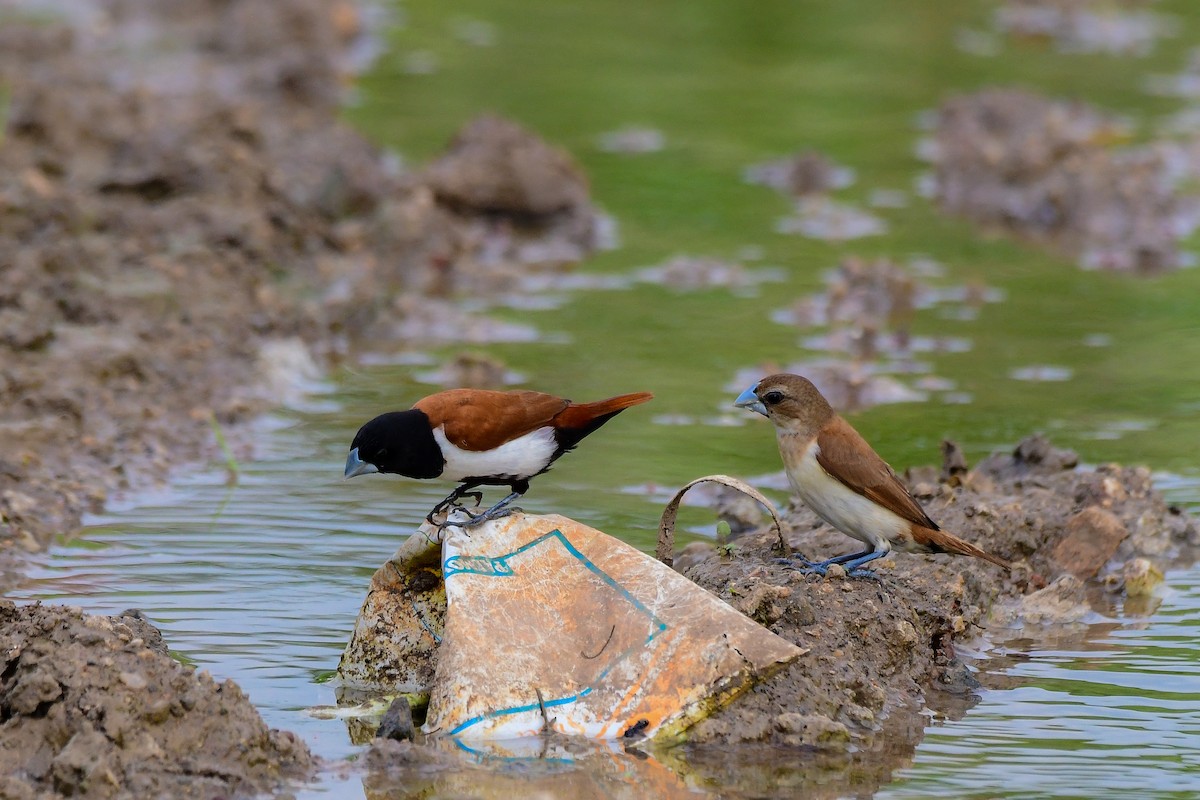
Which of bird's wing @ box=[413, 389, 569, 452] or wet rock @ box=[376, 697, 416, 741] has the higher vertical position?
bird's wing @ box=[413, 389, 569, 452]

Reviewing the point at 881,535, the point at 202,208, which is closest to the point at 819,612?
the point at 881,535

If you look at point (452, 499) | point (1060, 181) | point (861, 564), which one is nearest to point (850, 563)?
point (861, 564)

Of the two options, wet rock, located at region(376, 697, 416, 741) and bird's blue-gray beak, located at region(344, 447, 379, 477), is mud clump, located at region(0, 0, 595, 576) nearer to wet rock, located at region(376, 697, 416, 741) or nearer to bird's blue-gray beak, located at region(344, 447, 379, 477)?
bird's blue-gray beak, located at region(344, 447, 379, 477)

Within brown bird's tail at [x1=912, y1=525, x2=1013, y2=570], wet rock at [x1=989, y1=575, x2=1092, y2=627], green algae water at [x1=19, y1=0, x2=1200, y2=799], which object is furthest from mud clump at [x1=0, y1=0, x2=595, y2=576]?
wet rock at [x1=989, y1=575, x2=1092, y2=627]

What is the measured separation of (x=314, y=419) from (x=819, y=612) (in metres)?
3.69

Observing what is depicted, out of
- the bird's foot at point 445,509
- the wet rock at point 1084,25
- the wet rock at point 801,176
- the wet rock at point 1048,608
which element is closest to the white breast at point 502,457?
the bird's foot at point 445,509

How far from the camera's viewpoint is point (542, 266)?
1180 centimetres

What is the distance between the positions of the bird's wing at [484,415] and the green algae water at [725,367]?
0.88 m

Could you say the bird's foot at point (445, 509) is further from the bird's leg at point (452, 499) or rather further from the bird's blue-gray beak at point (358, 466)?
the bird's blue-gray beak at point (358, 466)

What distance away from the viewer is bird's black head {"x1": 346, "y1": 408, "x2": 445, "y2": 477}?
5.54 metres

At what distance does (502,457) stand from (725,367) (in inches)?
159

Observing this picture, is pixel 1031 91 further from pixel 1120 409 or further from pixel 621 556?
pixel 621 556

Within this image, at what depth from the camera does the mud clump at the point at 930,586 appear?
5.36 metres

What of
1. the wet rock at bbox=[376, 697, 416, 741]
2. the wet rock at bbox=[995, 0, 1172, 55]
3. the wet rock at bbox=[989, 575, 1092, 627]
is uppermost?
the wet rock at bbox=[995, 0, 1172, 55]
